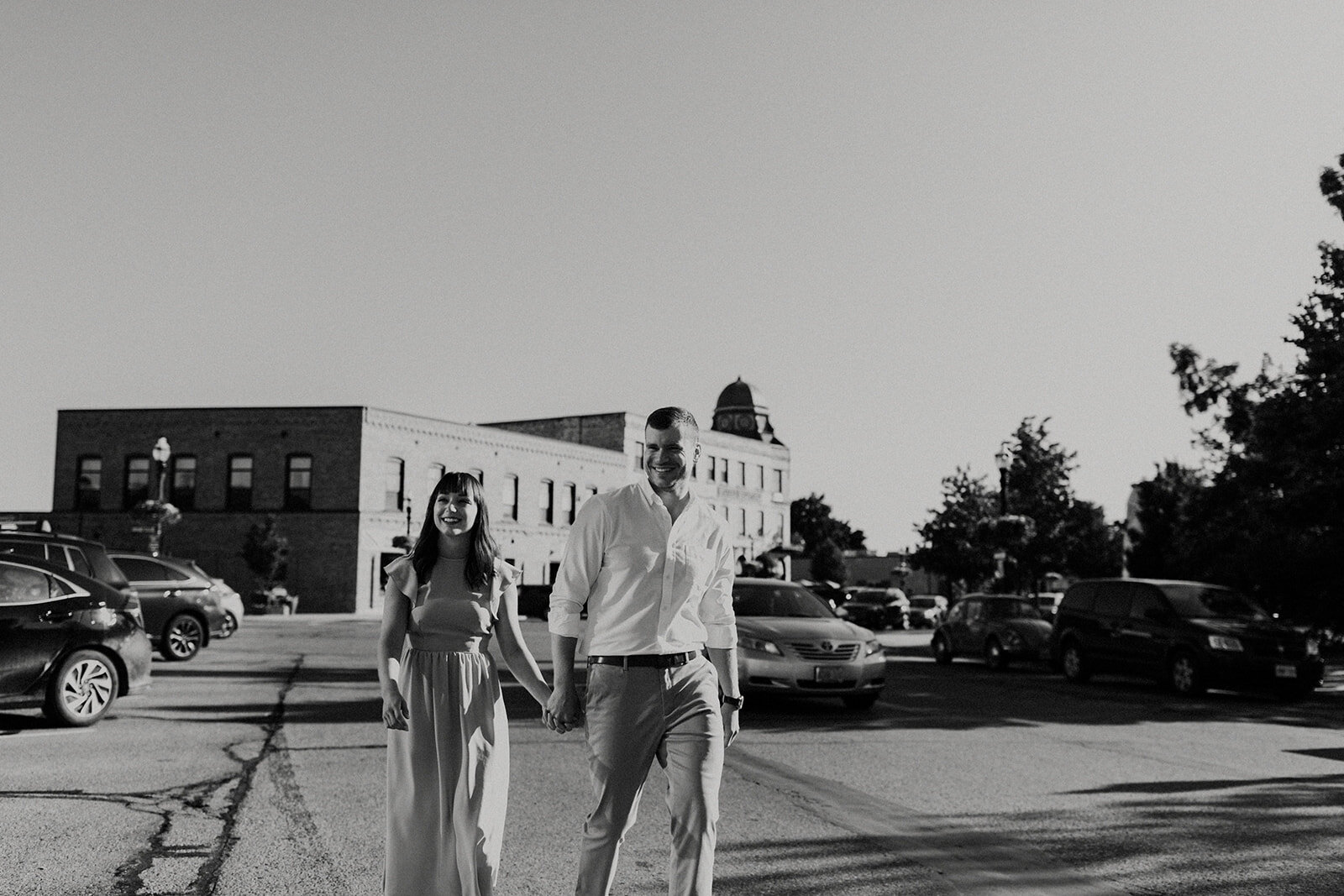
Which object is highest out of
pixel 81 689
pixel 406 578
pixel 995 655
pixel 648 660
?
pixel 406 578

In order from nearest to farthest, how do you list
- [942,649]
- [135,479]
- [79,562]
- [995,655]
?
[79,562], [995,655], [942,649], [135,479]

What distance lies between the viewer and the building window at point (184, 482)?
181 feet

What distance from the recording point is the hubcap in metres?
11.6

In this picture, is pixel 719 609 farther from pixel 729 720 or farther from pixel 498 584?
pixel 498 584

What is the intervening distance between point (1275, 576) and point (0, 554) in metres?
20.7

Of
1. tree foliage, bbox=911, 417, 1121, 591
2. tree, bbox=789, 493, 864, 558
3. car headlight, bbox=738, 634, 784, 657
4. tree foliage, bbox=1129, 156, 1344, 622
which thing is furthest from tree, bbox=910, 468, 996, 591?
tree, bbox=789, 493, 864, 558

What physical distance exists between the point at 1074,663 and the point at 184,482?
148 feet

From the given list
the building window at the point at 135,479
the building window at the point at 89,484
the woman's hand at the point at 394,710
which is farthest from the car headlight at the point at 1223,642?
the building window at the point at 89,484

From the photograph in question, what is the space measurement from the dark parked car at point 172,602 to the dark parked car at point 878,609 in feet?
98.8

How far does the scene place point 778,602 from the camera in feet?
50.6

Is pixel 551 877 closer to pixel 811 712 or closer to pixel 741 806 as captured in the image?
pixel 741 806

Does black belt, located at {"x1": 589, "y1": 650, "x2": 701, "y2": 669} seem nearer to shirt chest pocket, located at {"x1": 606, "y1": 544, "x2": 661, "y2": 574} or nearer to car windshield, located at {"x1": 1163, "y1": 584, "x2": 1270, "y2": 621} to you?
shirt chest pocket, located at {"x1": 606, "y1": 544, "x2": 661, "y2": 574}

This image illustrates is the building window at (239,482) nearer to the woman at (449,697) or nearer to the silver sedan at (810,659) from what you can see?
the silver sedan at (810,659)

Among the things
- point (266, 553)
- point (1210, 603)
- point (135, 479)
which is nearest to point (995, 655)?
point (1210, 603)
